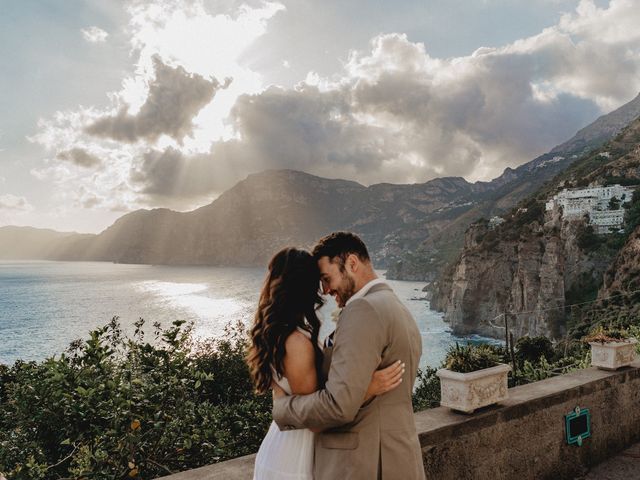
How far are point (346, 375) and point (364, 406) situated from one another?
242 mm

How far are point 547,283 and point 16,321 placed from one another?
82155mm

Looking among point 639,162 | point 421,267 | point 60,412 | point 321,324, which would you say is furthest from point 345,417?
point 421,267

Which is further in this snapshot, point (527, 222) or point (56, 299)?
point (56, 299)

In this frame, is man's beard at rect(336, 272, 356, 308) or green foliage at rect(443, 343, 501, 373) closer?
man's beard at rect(336, 272, 356, 308)

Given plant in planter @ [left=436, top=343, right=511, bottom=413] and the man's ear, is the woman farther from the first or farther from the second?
plant in planter @ [left=436, top=343, right=511, bottom=413]

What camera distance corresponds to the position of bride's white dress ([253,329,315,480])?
1.66m

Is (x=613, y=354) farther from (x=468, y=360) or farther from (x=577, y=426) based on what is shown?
(x=468, y=360)

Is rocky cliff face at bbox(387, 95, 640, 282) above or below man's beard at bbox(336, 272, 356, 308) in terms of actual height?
above

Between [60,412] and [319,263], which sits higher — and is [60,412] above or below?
below

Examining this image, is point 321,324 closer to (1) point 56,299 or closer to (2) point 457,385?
(2) point 457,385

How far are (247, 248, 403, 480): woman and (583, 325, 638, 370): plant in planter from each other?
372 cm

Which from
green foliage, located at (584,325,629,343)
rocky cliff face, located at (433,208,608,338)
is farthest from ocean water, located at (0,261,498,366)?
green foliage, located at (584,325,629,343)

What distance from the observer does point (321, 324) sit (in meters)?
1.77

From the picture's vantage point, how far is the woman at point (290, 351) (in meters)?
1.59
